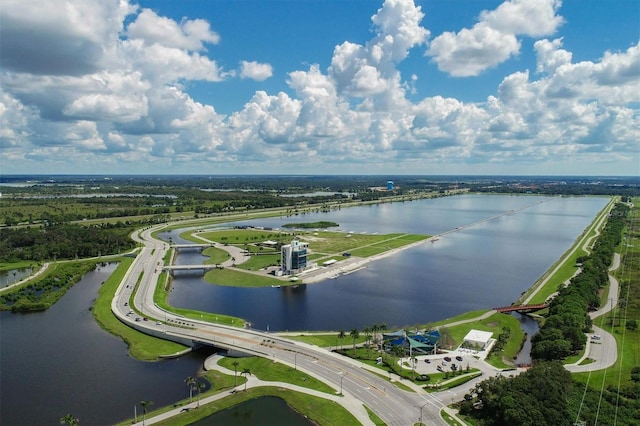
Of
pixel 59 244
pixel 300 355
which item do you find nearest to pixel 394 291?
pixel 300 355

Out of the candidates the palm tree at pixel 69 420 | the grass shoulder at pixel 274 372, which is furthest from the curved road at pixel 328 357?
the palm tree at pixel 69 420

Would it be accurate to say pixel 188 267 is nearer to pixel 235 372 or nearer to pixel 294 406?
pixel 235 372

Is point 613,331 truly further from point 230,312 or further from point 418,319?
point 230,312

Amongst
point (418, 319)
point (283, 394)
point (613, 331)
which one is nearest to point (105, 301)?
point (283, 394)

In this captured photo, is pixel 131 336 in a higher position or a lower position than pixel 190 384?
lower

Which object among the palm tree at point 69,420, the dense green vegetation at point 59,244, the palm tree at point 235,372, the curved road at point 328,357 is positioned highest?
the dense green vegetation at point 59,244

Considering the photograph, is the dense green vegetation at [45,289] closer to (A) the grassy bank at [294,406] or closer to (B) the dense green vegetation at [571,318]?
(A) the grassy bank at [294,406]

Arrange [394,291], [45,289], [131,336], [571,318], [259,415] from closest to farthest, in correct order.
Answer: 1. [259,415]
2. [571,318]
3. [131,336]
4. [394,291]
5. [45,289]
